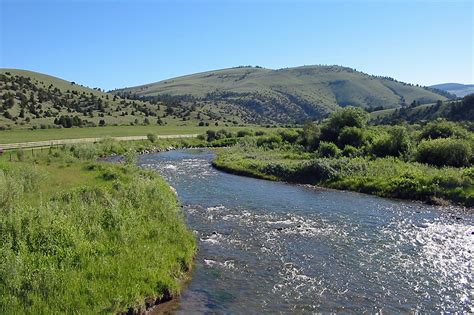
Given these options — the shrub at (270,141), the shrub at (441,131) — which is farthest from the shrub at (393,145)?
the shrub at (270,141)

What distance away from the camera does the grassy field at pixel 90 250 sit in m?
16.0

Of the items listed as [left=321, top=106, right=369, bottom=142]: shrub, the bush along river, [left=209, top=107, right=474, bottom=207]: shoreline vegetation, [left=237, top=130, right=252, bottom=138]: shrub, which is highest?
[left=321, top=106, right=369, bottom=142]: shrub

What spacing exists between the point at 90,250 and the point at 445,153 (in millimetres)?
48285

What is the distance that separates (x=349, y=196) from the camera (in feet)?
143

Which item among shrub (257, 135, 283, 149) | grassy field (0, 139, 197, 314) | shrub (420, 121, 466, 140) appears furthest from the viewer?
shrub (257, 135, 283, 149)

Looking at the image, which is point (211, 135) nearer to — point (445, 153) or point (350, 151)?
point (350, 151)

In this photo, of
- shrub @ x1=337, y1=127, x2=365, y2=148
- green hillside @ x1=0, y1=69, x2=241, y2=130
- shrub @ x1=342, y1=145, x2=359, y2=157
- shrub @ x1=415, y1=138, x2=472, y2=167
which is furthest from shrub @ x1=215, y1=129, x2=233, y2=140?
shrub @ x1=415, y1=138, x2=472, y2=167

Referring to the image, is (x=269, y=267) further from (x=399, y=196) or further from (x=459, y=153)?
(x=459, y=153)

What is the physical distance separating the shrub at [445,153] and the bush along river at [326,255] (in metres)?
17.3

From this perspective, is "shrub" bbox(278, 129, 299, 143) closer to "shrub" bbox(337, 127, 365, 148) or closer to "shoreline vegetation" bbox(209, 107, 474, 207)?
"shoreline vegetation" bbox(209, 107, 474, 207)

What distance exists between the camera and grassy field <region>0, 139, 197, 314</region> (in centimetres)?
1595

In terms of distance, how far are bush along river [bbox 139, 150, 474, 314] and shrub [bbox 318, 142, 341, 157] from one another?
75.1ft

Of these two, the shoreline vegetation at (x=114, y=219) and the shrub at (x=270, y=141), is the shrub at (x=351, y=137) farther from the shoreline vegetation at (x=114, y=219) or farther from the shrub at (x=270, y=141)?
the shrub at (x=270, y=141)

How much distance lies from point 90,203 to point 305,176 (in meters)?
32.3
